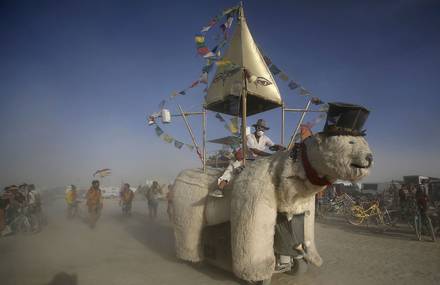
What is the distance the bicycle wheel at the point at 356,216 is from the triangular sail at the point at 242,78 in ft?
30.7

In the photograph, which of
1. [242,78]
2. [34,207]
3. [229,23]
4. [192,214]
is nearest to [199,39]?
[229,23]

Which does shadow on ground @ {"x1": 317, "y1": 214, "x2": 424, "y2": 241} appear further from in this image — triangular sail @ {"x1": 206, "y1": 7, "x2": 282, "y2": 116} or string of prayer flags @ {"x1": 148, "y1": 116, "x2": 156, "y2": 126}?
string of prayer flags @ {"x1": 148, "y1": 116, "x2": 156, "y2": 126}

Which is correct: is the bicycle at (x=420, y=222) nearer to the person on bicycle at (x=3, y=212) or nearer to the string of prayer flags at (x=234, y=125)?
the string of prayer flags at (x=234, y=125)

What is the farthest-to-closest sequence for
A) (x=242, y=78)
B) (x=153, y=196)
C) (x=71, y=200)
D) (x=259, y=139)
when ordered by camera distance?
(x=71, y=200)
(x=153, y=196)
(x=259, y=139)
(x=242, y=78)

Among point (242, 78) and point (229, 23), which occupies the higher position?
point (229, 23)

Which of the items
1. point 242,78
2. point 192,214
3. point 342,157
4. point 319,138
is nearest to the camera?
point 342,157

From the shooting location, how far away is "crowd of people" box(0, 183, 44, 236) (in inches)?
455

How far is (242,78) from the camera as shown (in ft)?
22.0

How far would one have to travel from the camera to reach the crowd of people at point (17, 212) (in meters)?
11.6

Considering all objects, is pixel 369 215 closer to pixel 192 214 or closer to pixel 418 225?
pixel 418 225

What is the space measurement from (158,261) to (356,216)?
35.7 feet

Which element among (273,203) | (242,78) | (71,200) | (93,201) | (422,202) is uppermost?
(242,78)

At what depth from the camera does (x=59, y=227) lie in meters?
13.6

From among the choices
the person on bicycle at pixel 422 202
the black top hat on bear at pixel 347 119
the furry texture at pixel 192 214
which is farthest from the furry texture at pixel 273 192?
the person on bicycle at pixel 422 202
